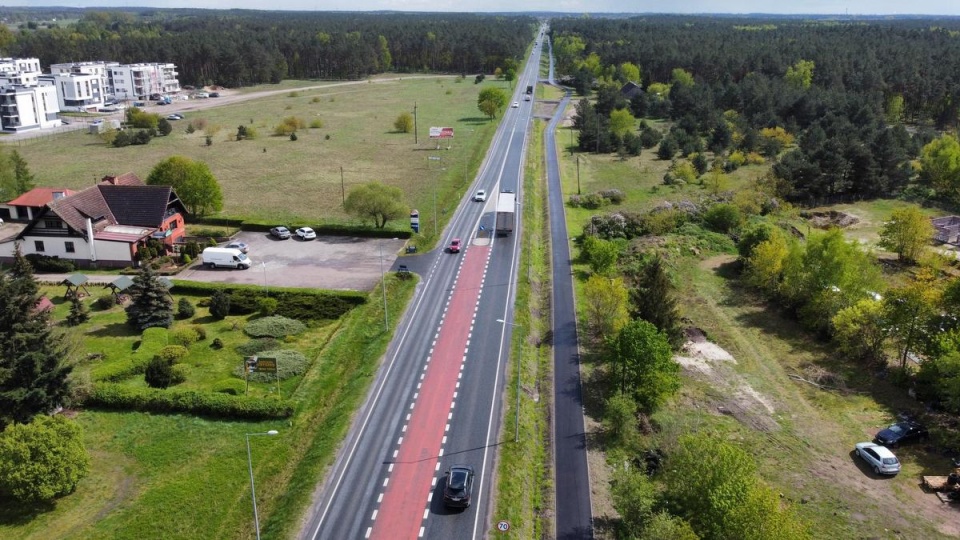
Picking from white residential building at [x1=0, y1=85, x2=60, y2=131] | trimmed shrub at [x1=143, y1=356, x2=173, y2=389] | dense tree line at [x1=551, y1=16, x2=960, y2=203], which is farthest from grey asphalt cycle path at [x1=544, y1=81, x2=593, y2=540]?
white residential building at [x1=0, y1=85, x2=60, y2=131]

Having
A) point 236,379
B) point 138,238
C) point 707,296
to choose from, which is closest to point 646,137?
point 707,296

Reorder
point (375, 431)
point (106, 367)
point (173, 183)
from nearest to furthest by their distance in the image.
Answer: point (375, 431) → point (106, 367) → point (173, 183)

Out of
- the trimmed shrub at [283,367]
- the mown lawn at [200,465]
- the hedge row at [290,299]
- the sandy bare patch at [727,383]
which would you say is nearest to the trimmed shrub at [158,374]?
the mown lawn at [200,465]

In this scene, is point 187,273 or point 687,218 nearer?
point 187,273

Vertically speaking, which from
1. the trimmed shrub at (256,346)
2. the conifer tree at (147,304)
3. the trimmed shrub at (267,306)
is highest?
the conifer tree at (147,304)

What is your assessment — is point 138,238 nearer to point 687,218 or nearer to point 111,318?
point 111,318

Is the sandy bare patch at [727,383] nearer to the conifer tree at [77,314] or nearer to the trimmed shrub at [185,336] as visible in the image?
the trimmed shrub at [185,336]
